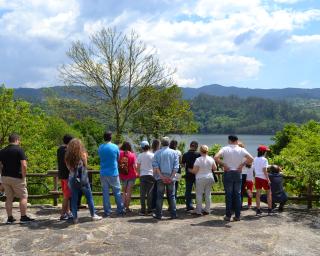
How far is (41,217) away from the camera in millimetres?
9688

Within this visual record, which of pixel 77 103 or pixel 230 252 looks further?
pixel 77 103

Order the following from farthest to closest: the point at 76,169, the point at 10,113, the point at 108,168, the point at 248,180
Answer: the point at 10,113, the point at 248,180, the point at 108,168, the point at 76,169

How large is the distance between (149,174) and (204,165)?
1.24m

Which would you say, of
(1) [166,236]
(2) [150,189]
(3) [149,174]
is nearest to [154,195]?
(2) [150,189]

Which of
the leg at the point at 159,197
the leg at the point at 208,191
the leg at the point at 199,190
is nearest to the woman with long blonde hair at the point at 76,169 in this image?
the leg at the point at 159,197

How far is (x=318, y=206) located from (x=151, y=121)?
100 ft

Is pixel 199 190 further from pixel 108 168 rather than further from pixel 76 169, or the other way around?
pixel 76 169

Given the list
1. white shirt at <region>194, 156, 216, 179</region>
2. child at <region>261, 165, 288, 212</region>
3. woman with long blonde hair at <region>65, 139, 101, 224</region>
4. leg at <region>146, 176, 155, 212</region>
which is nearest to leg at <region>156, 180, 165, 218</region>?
leg at <region>146, 176, 155, 212</region>

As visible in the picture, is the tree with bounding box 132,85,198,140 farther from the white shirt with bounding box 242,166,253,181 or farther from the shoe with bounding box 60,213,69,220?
the shoe with bounding box 60,213,69,220

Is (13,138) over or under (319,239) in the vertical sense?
over

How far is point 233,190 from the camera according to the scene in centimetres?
934

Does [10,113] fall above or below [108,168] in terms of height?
above

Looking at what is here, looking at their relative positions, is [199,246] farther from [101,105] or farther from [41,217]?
[101,105]

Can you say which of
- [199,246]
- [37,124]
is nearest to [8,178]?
[199,246]
